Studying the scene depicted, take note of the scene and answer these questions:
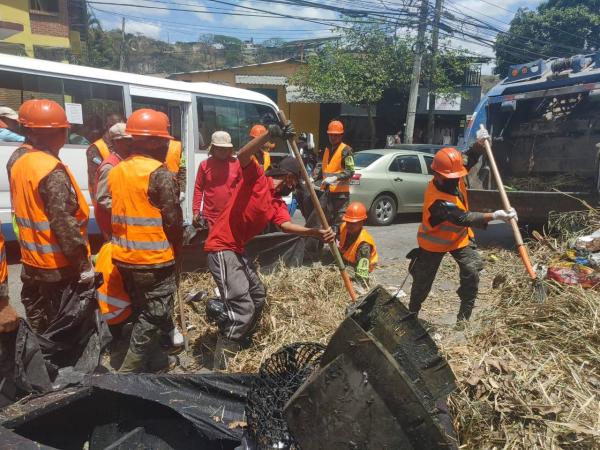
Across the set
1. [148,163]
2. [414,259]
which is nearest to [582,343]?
[414,259]

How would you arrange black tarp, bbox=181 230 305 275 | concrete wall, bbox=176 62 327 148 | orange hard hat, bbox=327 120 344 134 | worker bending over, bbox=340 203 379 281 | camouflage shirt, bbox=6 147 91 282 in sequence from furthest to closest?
concrete wall, bbox=176 62 327 148 → orange hard hat, bbox=327 120 344 134 → worker bending over, bbox=340 203 379 281 → black tarp, bbox=181 230 305 275 → camouflage shirt, bbox=6 147 91 282

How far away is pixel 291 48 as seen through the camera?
3612cm

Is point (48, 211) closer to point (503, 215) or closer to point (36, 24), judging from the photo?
point (503, 215)

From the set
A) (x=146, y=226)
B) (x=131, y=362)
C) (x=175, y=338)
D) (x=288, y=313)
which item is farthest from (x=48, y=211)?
(x=288, y=313)

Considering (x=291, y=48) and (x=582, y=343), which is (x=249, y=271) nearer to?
(x=582, y=343)

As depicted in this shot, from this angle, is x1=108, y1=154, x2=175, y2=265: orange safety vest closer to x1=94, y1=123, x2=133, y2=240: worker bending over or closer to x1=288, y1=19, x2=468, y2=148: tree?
x1=94, y1=123, x2=133, y2=240: worker bending over

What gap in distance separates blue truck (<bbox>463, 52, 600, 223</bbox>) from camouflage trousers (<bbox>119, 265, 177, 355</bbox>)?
17.5 feet

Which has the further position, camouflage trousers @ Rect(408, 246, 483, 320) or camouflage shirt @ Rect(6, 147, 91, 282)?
camouflage trousers @ Rect(408, 246, 483, 320)

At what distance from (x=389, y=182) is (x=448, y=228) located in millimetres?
5627

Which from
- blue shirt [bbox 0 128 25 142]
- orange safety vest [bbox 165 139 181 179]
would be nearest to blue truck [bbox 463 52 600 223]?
orange safety vest [bbox 165 139 181 179]

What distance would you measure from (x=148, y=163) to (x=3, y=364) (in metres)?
1.44

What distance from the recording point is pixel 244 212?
134 inches

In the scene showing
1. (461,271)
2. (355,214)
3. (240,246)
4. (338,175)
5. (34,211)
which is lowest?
(461,271)

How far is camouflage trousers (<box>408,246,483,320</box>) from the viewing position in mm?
3988
